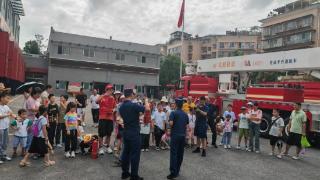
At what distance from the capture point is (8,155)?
8664mm

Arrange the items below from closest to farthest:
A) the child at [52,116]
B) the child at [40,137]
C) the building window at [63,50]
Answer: the child at [40,137], the child at [52,116], the building window at [63,50]

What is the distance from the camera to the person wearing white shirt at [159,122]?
10654 mm

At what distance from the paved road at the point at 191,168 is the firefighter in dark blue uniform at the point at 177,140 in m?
0.34

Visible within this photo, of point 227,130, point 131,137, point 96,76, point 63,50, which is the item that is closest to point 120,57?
point 96,76

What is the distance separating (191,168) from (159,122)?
2.66 meters

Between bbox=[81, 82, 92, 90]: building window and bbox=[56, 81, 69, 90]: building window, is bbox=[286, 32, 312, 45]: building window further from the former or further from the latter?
bbox=[56, 81, 69, 90]: building window

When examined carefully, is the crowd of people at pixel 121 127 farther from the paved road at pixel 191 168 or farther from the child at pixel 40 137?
the paved road at pixel 191 168

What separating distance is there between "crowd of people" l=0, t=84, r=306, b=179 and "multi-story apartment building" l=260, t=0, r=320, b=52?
163 ft

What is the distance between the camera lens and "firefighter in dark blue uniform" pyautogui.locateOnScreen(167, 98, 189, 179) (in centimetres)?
730

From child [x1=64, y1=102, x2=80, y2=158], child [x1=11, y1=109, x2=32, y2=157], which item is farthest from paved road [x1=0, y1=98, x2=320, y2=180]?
child [x1=11, y1=109, x2=32, y2=157]

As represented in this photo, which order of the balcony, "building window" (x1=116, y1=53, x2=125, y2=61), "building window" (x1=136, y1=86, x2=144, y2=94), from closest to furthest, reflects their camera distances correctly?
1. "building window" (x1=116, y1=53, x2=125, y2=61)
2. "building window" (x1=136, y1=86, x2=144, y2=94)
3. the balcony

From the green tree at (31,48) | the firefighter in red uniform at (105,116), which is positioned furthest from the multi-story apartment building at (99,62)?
the firefighter in red uniform at (105,116)

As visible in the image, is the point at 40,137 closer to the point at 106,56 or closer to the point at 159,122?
the point at 159,122

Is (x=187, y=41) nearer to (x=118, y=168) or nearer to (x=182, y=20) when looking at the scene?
(x=182, y=20)
